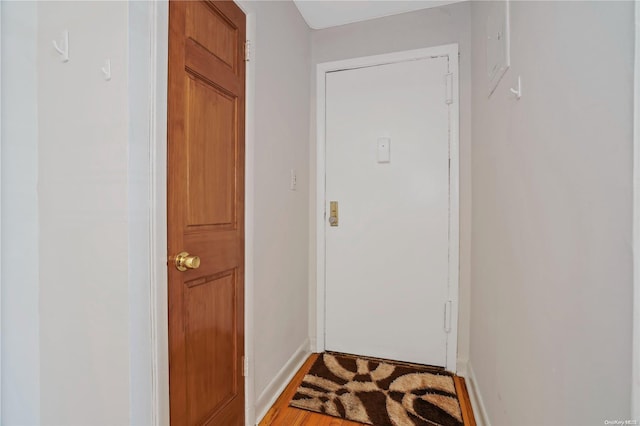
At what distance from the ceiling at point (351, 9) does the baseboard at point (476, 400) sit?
7.59 ft

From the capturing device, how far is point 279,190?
177cm

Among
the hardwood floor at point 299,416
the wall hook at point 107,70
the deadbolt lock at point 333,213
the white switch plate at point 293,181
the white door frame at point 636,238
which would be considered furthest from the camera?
the deadbolt lock at point 333,213

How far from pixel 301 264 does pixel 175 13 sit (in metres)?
1.56

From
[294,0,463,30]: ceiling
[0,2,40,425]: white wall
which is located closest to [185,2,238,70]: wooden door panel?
[0,2,40,425]: white wall

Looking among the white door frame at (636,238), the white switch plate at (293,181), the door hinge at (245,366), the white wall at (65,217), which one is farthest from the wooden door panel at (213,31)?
the door hinge at (245,366)

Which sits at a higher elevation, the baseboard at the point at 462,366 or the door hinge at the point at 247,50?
the door hinge at the point at 247,50

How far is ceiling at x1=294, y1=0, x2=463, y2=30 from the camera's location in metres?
1.93

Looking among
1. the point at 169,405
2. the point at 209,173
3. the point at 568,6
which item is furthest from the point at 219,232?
the point at 568,6

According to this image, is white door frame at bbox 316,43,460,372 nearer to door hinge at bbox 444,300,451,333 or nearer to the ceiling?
door hinge at bbox 444,300,451,333

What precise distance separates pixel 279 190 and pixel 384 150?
82 cm

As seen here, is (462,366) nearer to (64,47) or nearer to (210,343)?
(210,343)

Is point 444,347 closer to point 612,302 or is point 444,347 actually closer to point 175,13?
point 612,302

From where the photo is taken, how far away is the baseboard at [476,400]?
4.61 ft

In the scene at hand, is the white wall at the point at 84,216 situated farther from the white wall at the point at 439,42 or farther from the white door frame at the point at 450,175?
the white wall at the point at 439,42
